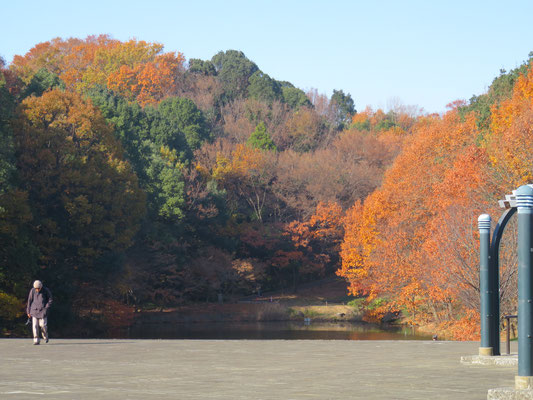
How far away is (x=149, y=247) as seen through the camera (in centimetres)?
5350

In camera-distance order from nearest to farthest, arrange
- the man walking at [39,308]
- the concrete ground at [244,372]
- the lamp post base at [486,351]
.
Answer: the concrete ground at [244,372] < the lamp post base at [486,351] < the man walking at [39,308]

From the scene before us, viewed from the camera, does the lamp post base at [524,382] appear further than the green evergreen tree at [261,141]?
No

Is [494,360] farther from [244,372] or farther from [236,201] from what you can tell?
[236,201]

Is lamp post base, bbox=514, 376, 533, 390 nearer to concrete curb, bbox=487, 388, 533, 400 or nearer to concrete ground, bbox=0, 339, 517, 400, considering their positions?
concrete curb, bbox=487, 388, 533, 400

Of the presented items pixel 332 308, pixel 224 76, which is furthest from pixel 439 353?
pixel 224 76

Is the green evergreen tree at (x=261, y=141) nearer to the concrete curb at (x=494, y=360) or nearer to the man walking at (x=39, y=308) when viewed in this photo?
the man walking at (x=39, y=308)

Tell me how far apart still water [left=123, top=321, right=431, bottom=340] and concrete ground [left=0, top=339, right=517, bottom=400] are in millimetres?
20766

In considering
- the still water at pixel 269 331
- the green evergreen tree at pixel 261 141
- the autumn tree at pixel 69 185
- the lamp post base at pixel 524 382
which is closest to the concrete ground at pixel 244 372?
the lamp post base at pixel 524 382

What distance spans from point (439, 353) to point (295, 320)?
4007cm

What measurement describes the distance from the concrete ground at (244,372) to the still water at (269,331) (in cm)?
2077

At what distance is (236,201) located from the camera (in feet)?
226

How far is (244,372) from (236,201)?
55.4m

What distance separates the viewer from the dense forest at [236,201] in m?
37.2

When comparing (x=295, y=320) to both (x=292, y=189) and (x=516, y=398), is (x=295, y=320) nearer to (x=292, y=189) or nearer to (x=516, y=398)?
(x=292, y=189)
